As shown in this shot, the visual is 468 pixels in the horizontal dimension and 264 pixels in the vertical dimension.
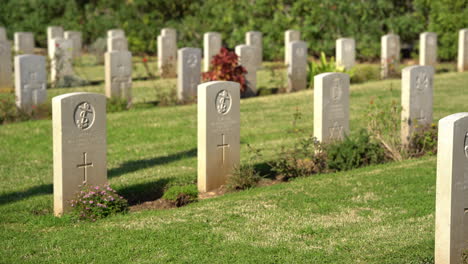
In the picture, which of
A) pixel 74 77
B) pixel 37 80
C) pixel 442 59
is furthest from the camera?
pixel 442 59

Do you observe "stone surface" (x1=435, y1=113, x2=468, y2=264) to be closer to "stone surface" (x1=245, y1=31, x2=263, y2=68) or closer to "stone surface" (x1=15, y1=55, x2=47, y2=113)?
"stone surface" (x1=15, y1=55, x2=47, y2=113)

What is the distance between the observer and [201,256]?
6609 mm

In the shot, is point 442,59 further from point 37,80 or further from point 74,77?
point 37,80

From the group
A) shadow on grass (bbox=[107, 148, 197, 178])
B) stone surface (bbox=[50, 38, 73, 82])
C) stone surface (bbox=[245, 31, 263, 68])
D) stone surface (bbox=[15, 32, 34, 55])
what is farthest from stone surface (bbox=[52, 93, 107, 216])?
stone surface (bbox=[15, 32, 34, 55])

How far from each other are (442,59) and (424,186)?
15420 mm

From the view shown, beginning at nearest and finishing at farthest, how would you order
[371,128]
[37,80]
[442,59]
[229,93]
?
[229,93] → [371,128] → [37,80] → [442,59]

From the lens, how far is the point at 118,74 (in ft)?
52.4

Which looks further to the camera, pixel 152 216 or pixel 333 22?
pixel 333 22

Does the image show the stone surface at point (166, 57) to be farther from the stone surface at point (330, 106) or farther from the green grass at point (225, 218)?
the stone surface at point (330, 106)

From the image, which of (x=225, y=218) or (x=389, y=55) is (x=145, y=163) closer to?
(x=225, y=218)

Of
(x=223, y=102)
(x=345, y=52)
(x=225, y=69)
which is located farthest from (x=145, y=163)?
(x=345, y=52)

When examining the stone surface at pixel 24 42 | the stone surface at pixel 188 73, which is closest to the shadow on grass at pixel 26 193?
the stone surface at pixel 188 73

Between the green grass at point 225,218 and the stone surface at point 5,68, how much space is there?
629 centimetres

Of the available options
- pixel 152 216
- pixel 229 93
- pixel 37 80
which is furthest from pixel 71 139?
pixel 37 80
